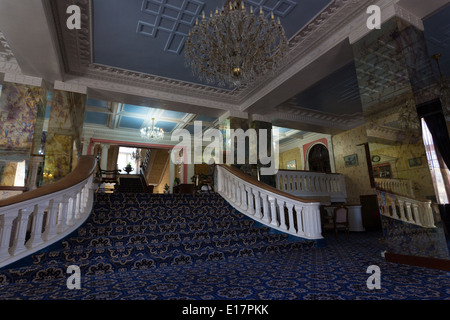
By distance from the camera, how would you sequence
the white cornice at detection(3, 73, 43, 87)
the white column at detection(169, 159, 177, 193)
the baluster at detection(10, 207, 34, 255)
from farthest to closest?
the white column at detection(169, 159, 177, 193)
the white cornice at detection(3, 73, 43, 87)
the baluster at detection(10, 207, 34, 255)

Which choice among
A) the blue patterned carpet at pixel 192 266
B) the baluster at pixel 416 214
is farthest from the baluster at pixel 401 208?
the blue patterned carpet at pixel 192 266

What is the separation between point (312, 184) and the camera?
8883mm

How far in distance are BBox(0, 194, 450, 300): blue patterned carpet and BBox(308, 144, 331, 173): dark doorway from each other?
8132 millimetres

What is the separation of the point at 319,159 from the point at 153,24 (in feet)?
32.2

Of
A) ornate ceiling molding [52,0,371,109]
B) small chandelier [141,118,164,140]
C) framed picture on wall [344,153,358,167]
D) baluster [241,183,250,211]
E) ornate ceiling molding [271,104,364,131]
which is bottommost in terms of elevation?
baluster [241,183,250,211]

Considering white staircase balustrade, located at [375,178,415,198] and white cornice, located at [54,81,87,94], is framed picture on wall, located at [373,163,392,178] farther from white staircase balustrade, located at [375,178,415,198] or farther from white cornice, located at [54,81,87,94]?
white cornice, located at [54,81,87,94]

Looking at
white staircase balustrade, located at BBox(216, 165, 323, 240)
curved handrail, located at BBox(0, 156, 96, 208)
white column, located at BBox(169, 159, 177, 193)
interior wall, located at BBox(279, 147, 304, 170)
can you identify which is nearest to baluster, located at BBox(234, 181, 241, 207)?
white staircase balustrade, located at BBox(216, 165, 323, 240)

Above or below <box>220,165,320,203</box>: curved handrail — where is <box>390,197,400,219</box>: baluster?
below

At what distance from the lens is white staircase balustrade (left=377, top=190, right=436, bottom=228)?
10.5 ft

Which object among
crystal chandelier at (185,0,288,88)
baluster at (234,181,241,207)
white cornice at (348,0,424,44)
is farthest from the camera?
baluster at (234,181,241,207)

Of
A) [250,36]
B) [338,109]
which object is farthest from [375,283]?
[338,109]

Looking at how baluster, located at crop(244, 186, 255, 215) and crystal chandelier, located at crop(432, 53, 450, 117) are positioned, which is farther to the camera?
crystal chandelier, located at crop(432, 53, 450, 117)
